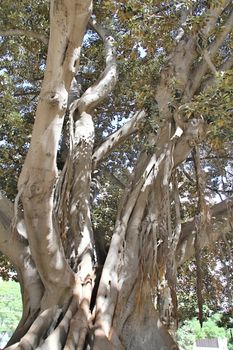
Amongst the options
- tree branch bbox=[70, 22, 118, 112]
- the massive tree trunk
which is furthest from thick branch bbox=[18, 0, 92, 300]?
tree branch bbox=[70, 22, 118, 112]

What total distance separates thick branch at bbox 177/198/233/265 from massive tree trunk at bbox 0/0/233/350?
0.02 m

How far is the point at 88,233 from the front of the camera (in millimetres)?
4273

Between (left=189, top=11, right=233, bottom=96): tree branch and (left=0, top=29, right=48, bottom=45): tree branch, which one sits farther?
(left=0, top=29, right=48, bottom=45): tree branch

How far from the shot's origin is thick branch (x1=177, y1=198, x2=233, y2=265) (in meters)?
4.81

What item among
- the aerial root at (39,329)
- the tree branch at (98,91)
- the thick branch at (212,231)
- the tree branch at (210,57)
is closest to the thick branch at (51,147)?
the aerial root at (39,329)

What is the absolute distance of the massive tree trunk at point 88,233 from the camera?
2.95 m

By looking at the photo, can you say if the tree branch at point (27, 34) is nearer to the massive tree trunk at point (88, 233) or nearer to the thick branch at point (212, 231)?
the massive tree trunk at point (88, 233)

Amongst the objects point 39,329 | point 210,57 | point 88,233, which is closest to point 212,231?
point 88,233

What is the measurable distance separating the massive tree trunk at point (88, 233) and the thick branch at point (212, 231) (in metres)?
0.02

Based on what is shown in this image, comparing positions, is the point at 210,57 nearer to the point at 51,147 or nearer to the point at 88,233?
the point at 88,233

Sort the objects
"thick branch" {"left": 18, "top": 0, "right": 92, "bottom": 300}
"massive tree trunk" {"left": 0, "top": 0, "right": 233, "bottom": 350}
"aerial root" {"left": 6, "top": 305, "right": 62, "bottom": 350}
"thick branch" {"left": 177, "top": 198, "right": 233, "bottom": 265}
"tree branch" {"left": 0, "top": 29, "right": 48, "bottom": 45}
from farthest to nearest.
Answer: "tree branch" {"left": 0, "top": 29, "right": 48, "bottom": 45} < "thick branch" {"left": 177, "top": 198, "right": 233, "bottom": 265} < "aerial root" {"left": 6, "top": 305, "right": 62, "bottom": 350} < "massive tree trunk" {"left": 0, "top": 0, "right": 233, "bottom": 350} < "thick branch" {"left": 18, "top": 0, "right": 92, "bottom": 300}

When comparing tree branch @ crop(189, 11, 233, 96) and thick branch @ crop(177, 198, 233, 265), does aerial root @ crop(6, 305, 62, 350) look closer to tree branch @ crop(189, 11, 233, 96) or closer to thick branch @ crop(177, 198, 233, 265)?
thick branch @ crop(177, 198, 233, 265)

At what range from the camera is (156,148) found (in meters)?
4.48

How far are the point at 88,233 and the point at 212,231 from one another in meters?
1.37
